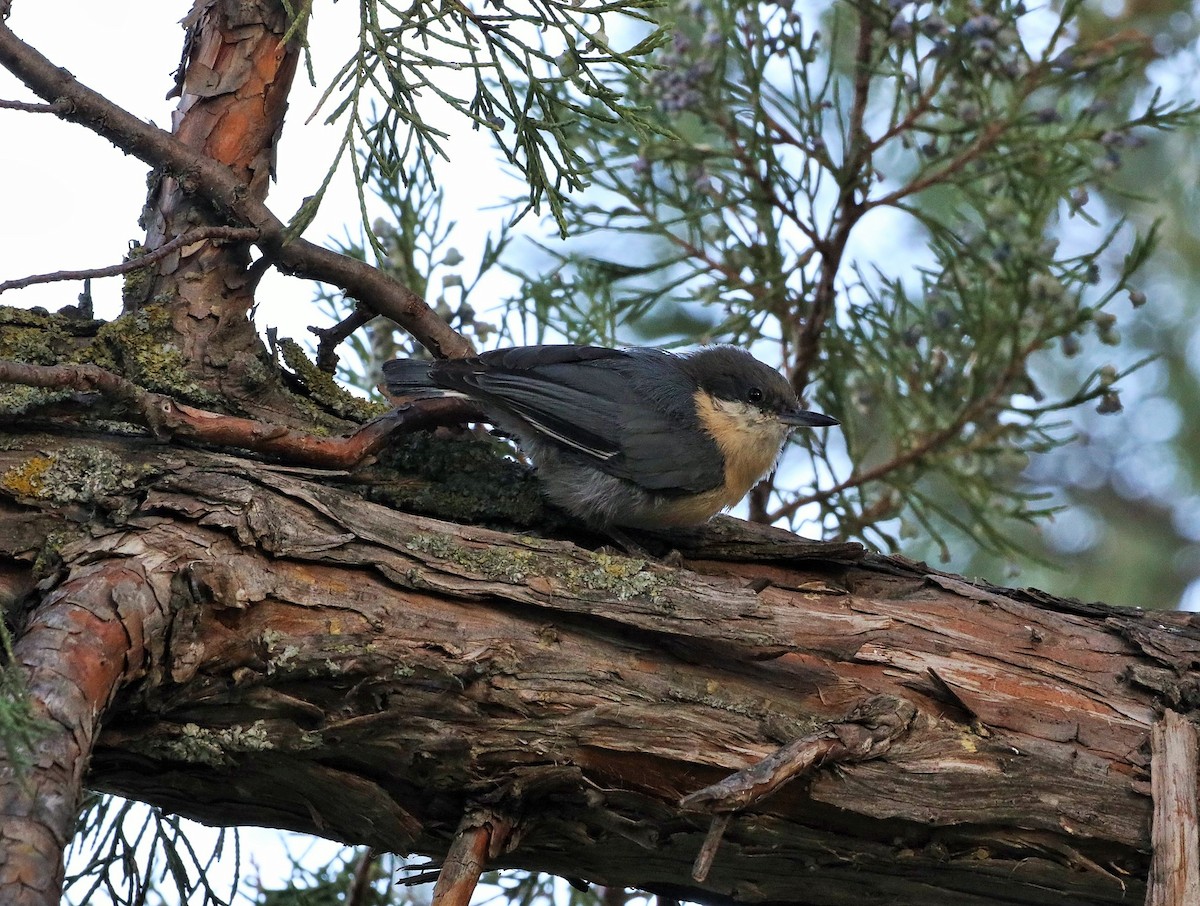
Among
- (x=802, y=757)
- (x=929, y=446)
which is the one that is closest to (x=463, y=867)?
(x=802, y=757)

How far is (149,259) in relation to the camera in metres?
2.29

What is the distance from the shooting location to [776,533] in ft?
9.05

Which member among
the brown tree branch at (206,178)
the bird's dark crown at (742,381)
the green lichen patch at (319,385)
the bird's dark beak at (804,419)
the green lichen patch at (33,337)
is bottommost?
the green lichen patch at (33,337)

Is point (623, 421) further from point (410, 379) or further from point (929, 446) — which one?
point (929, 446)

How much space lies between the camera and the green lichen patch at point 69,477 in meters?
2.09

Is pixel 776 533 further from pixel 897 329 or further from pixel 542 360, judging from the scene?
pixel 897 329

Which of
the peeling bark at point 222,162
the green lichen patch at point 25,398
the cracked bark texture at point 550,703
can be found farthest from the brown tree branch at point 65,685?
the peeling bark at point 222,162

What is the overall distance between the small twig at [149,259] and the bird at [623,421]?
0.51m

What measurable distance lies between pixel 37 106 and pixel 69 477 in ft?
2.41

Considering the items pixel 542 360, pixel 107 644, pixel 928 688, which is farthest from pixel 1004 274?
pixel 107 644

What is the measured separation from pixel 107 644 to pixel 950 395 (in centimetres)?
294

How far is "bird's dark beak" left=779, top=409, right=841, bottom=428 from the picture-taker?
3.35 metres

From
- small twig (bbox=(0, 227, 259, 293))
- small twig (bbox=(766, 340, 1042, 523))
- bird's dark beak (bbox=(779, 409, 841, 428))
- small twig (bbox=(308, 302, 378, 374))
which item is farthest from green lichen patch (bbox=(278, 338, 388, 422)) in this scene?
small twig (bbox=(766, 340, 1042, 523))

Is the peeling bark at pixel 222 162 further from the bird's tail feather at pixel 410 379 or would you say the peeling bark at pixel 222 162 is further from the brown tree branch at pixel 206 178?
the bird's tail feather at pixel 410 379
